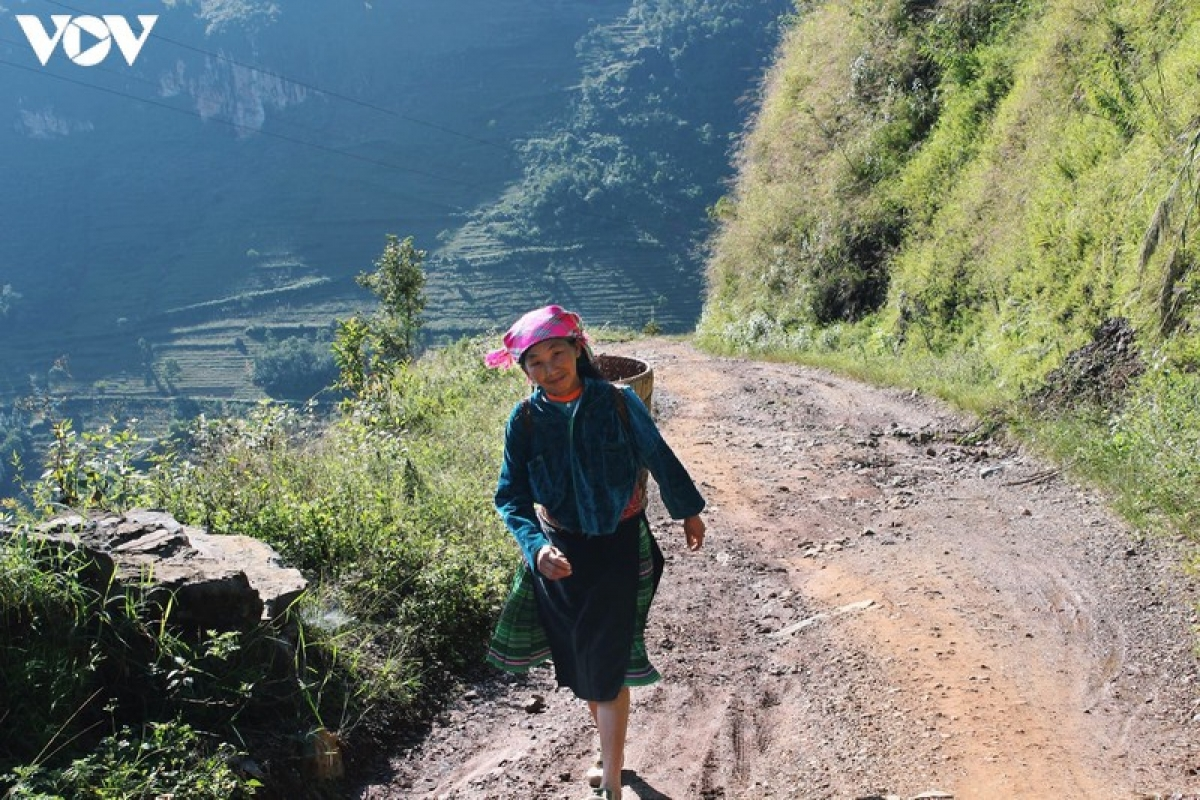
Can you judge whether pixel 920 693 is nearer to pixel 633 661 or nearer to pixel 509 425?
pixel 633 661

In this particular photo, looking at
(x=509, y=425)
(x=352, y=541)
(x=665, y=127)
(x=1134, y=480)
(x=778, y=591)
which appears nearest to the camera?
(x=509, y=425)

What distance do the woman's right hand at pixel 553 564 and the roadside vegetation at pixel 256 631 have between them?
51.4 inches

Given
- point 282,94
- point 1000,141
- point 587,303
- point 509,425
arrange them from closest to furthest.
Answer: point 509,425 < point 1000,141 < point 587,303 < point 282,94

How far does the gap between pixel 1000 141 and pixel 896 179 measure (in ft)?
10.9

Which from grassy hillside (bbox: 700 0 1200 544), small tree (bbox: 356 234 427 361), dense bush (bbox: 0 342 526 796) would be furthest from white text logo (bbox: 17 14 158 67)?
dense bush (bbox: 0 342 526 796)

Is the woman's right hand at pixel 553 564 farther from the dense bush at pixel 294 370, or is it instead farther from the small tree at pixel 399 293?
the dense bush at pixel 294 370

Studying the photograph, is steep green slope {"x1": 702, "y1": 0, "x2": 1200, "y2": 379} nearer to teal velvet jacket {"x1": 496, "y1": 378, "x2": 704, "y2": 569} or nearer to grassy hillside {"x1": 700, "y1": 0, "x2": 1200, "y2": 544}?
grassy hillside {"x1": 700, "y1": 0, "x2": 1200, "y2": 544}

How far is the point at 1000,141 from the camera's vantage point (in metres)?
14.6

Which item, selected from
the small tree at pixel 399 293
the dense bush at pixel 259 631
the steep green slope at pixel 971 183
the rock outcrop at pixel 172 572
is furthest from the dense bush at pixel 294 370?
the rock outcrop at pixel 172 572

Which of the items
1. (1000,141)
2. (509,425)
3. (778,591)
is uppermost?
(1000,141)

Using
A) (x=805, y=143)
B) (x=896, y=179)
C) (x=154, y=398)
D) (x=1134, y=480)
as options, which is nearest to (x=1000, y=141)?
(x=896, y=179)

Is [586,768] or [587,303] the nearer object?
[586,768]

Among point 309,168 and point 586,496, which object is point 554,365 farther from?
point 309,168

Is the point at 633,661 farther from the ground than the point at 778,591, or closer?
farther from the ground
